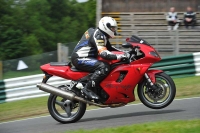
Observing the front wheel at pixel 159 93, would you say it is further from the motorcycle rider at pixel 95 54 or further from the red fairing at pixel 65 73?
the red fairing at pixel 65 73

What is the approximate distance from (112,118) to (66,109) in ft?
2.82

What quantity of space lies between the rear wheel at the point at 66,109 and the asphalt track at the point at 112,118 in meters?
0.13

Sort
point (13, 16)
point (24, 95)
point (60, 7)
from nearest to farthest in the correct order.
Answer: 1. point (24, 95)
2. point (13, 16)
3. point (60, 7)

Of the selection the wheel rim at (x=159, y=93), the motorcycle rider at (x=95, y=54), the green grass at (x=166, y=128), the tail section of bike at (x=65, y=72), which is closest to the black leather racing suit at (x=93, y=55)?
the motorcycle rider at (x=95, y=54)

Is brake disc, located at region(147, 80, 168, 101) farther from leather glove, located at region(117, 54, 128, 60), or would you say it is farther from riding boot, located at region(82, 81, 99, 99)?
riding boot, located at region(82, 81, 99, 99)

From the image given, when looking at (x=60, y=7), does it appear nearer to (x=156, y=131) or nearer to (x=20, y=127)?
(x=20, y=127)

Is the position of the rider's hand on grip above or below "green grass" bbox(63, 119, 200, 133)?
above

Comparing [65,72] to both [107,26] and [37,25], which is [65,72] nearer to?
[107,26]

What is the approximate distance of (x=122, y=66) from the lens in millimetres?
8984

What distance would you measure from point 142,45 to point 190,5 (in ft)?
51.9

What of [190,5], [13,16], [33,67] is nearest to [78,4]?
[13,16]

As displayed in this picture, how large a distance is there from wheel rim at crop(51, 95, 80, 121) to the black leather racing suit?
466 mm

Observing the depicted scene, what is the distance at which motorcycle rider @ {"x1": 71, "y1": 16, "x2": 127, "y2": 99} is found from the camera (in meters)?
8.90

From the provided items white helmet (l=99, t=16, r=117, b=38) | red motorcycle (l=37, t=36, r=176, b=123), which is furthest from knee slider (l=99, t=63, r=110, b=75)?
white helmet (l=99, t=16, r=117, b=38)
